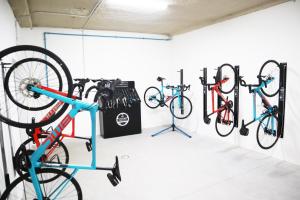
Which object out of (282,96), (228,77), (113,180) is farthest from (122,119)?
(282,96)

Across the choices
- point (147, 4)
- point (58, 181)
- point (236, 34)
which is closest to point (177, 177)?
point (58, 181)

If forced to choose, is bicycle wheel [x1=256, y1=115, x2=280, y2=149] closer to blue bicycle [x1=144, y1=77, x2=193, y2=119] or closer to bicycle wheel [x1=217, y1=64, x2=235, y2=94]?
bicycle wheel [x1=217, y1=64, x2=235, y2=94]

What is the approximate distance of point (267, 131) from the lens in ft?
11.3

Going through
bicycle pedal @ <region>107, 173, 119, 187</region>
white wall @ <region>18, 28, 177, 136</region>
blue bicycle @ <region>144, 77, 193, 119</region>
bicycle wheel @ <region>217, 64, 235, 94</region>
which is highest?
white wall @ <region>18, 28, 177, 136</region>

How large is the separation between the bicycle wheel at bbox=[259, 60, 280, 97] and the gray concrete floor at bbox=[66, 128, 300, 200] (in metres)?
1.17

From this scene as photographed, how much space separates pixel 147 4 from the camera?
3.33 metres

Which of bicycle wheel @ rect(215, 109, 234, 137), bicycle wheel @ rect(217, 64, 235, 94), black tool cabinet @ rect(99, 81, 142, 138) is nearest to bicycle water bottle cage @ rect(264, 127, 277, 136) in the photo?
bicycle wheel @ rect(215, 109, 234, 137)

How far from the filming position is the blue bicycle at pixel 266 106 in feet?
11.0

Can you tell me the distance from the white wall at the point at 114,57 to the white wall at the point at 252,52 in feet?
3.14

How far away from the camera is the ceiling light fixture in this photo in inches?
125

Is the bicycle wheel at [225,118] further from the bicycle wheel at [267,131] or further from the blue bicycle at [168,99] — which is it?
the blue bicycle at [168,99]

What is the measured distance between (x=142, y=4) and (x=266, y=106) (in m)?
2.67

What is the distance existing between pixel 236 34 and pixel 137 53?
2.62 meters

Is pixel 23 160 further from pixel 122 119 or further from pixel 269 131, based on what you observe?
pixel 269 131
